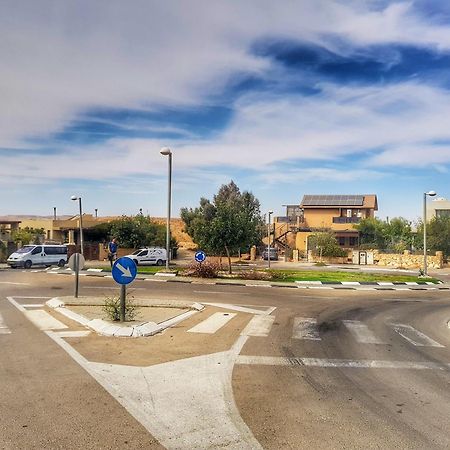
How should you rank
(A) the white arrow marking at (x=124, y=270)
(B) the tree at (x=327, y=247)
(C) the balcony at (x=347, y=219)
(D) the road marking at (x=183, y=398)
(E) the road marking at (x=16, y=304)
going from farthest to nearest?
(C) the balcony at (x=347, y=219), (B) the tree at (x=327, y=247), (E) the road marking at (x=16, y=304), (A) the white arrow marking at (x=124, y=270), (D) the road marking at (x=183, y=398)

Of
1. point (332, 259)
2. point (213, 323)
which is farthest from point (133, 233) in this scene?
point (213, 323)

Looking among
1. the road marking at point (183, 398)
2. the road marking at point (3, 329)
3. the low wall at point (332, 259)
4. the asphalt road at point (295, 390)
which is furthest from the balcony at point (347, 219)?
the road marking at point (183, 398)

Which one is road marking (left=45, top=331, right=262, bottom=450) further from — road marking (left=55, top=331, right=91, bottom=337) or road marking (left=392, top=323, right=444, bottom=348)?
road marking (left=392, top=323, right=444, bottom=348)

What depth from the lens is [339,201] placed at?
7712 centimetres

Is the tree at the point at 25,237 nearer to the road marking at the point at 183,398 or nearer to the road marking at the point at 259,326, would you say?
the road marking at the point at 259,326

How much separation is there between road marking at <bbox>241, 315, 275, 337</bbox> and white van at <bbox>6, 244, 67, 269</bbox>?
89.6 ft

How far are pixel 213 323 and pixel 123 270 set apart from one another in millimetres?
2831

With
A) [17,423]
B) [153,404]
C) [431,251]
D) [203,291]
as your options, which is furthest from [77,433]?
[431,251]

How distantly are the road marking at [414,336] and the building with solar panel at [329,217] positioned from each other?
55078 mm

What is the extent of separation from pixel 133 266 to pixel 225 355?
359 cm

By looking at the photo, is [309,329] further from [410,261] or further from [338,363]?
[410,261]

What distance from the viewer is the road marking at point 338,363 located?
28.6 feet

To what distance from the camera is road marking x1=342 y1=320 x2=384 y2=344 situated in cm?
1134

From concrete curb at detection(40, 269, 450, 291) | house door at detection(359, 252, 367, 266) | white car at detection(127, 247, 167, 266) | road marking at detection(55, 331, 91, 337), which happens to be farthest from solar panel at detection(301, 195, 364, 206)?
road marking at detection(55, 331, 91, 337)
